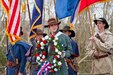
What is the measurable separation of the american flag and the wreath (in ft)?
5.48

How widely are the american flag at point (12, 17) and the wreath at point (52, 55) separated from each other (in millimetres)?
1670

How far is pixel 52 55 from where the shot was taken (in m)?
8.16

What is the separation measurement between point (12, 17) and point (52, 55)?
2242mm

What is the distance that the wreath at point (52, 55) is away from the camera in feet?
26.5

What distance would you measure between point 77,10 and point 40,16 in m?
0.95

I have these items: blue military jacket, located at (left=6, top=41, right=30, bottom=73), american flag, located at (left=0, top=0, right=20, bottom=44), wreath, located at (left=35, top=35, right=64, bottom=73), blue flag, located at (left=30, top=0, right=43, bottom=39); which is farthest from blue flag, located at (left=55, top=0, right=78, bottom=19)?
wreath, located at (left=35, top=35, right=64, bottom=73)

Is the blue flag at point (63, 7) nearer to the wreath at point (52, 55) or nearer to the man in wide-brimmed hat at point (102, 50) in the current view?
the man in wide-brimmed hat at point (102, 50)

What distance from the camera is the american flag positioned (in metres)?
9.80

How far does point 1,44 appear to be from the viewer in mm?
18078

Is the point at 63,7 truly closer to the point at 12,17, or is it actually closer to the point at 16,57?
the point at 12,17

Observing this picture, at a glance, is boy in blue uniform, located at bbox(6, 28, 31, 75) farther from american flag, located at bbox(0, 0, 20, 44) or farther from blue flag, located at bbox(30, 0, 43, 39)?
blue flag, located at bbox(30, 0, 43, 39)

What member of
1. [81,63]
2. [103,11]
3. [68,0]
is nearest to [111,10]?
[103,11]

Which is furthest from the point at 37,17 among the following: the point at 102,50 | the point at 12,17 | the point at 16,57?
the point at 102,50

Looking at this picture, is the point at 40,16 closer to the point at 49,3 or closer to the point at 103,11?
the point at 103,11
